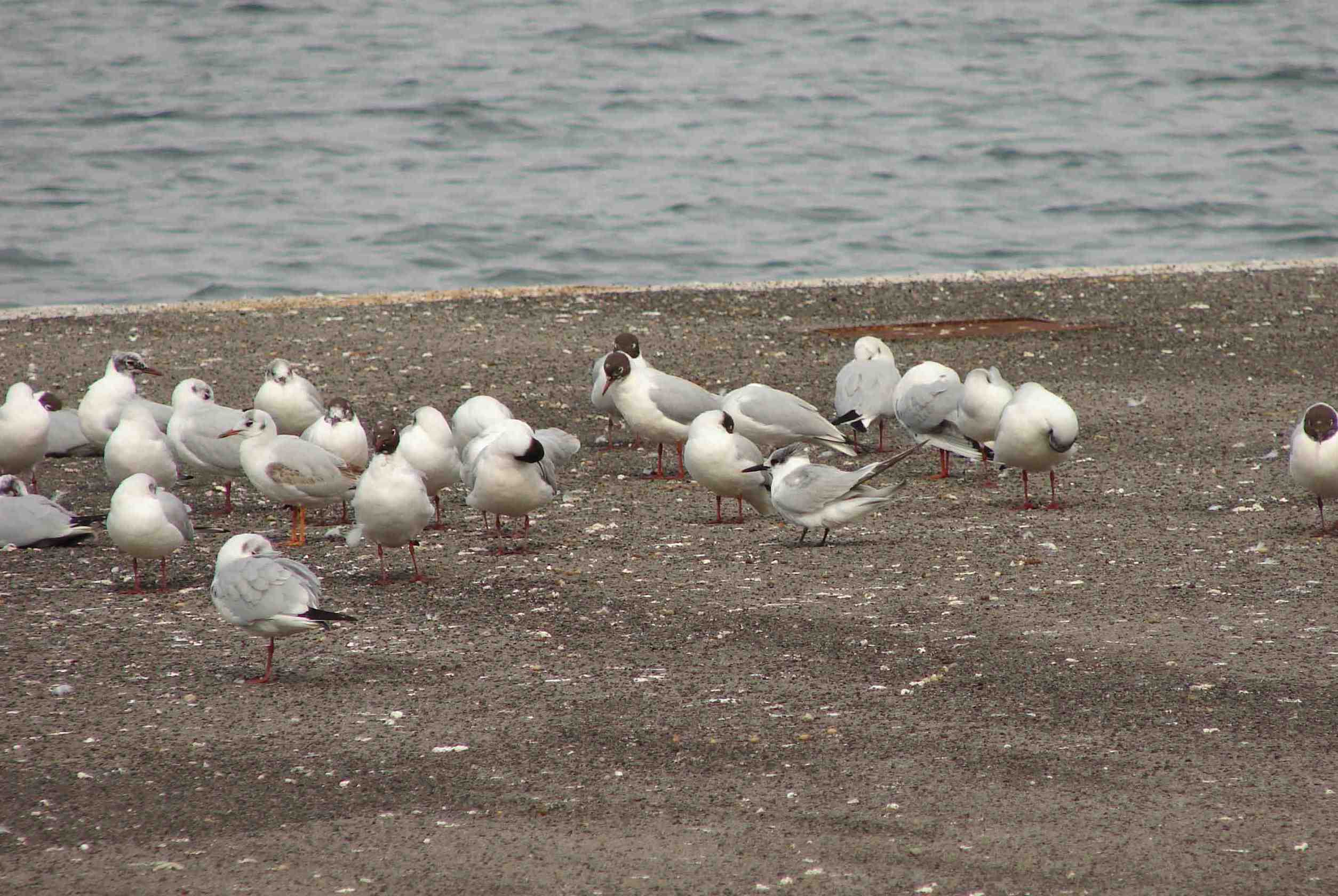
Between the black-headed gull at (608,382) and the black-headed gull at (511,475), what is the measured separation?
1.63m

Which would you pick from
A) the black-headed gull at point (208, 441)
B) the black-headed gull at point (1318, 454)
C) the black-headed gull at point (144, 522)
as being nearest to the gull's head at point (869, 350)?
the black-headed gull at point (1318, 454)

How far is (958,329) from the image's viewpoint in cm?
1169

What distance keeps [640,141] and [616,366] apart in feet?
70.5

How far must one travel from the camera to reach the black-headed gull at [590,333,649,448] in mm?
9031

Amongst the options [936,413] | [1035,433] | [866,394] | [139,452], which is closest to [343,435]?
[139,452]

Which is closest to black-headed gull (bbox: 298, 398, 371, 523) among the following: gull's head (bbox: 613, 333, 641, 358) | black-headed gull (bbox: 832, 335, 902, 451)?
gull's head (bbox: 613, 333, 641, 358)

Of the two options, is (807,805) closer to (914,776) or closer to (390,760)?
(914,776)

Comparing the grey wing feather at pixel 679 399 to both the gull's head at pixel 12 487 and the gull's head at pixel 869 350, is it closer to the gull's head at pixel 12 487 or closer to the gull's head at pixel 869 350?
the gull's head at pixel 869 350

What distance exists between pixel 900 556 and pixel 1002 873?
2983 millimetres

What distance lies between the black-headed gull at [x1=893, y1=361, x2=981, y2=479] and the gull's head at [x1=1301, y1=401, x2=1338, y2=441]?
1780mm

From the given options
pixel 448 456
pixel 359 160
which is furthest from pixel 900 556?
pixel 359 160

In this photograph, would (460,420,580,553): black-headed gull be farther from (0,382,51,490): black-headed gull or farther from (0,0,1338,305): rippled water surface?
(0,0,1338,305): rippled water surface

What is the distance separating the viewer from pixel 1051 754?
15.5ft

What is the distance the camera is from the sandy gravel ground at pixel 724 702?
414 centimetres
